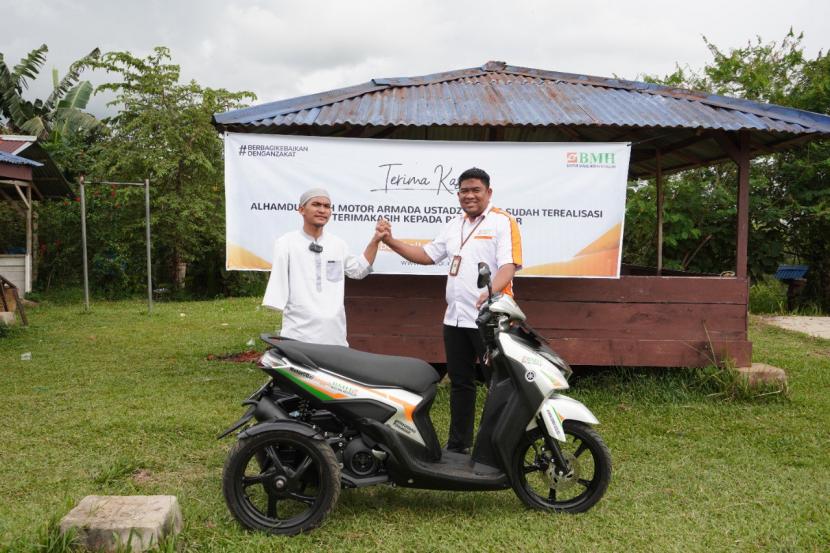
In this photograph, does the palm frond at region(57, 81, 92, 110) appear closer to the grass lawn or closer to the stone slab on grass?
the grass lawn

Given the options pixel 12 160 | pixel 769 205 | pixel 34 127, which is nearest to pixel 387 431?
pixel 12 160

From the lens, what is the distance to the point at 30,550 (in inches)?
115

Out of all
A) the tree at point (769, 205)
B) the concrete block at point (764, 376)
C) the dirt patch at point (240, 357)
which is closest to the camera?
the concrete block at point (764, 376)

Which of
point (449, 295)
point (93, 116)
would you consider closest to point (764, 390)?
point (449, 295)

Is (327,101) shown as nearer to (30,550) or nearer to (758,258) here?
(30,550)

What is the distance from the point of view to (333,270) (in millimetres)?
4043

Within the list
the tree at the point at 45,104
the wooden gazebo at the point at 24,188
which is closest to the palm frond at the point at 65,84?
the tree at the point at 45,104

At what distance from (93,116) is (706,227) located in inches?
719

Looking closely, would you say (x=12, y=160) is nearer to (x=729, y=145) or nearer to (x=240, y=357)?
(x=240, y=357)

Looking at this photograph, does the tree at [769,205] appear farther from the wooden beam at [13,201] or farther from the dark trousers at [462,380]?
the wooden beam at [13,201]

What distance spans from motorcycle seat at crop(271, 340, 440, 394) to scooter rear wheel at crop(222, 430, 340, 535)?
343mm

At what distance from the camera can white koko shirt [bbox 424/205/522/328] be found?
4.23 meters

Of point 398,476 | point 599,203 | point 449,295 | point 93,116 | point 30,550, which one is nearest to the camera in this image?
point 30,550

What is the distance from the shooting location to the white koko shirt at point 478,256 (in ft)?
13.9
